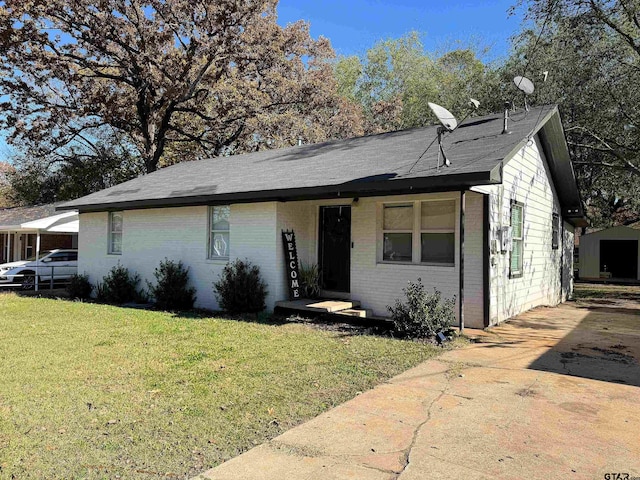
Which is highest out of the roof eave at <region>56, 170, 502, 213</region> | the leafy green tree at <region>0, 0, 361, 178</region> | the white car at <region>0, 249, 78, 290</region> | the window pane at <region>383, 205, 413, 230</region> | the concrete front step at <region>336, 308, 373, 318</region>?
the leafy green tree at <region>0, 0, 361, 178</region>

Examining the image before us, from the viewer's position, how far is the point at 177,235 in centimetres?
1217

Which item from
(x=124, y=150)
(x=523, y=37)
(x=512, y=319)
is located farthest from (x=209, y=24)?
(x=512, y=319)

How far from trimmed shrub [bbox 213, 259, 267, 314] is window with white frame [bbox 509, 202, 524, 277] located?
5289mm

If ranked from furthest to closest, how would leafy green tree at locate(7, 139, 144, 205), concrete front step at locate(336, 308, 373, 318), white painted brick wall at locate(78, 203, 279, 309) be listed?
leafy green tree at locate(7, 139, 144, 205) < white painted brick wall at locate(78, 203, 279, 309) < concrete front step at locate(336, 308, 373, 318)

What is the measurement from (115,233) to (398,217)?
9.17 m

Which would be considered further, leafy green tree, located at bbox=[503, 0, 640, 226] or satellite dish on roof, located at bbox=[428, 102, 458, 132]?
leafy green tree, located at bbox=[503, 0, 640, 226]

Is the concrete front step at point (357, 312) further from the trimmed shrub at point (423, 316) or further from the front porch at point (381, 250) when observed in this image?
the trimmed shrub at point (423, 316)

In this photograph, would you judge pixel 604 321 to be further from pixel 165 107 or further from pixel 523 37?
pixel 165 107

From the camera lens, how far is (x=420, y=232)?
9.09 metres

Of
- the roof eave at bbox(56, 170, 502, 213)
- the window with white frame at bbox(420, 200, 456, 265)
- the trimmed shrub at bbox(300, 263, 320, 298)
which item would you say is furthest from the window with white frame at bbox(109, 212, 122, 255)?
the window with white frame at bbox(420, 200, 456, 265)

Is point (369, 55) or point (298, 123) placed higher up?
point (369, 55)

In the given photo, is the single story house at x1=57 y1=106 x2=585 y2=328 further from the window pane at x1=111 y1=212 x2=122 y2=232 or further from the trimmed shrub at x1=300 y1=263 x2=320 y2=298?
the trimmed shrub at x1=300 y1=263 x2=320 y2=298

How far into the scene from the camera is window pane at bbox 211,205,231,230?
445 inches

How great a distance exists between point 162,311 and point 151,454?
7.95 metres
